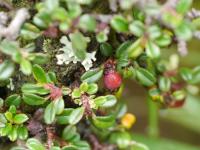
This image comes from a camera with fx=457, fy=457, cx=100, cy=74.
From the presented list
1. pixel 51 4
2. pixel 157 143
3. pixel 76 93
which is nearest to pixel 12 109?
pixel 76 93

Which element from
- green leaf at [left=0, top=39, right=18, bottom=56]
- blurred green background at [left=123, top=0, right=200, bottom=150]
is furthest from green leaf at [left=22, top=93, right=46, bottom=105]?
blurred green background at [left=123, top=0, right=200, bottom=150]

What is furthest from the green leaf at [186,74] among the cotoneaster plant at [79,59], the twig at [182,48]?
the twig at [182,48]

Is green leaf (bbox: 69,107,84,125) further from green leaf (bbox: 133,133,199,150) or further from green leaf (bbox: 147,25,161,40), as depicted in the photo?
green leaf (bbox: 133,133,199,150)

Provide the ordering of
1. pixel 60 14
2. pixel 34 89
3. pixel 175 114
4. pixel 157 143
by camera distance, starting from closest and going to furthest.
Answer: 1. pixel 60 14
2. pixel 34 89
3. pixel 157 143
4. pixel 175 114

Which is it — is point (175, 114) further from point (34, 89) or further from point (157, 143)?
point (34, 89)

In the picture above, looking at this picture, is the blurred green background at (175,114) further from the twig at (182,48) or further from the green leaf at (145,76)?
the twig at (182,48)
